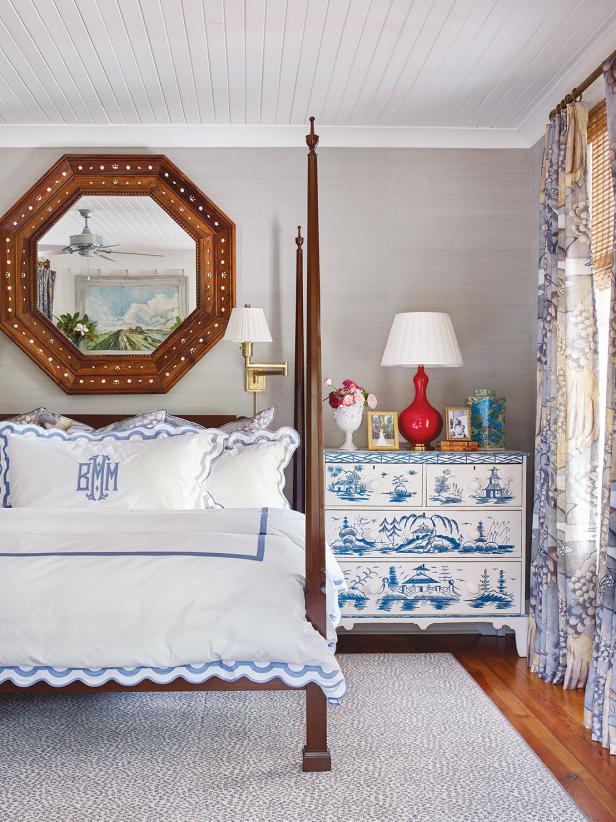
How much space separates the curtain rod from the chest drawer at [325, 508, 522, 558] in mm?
1872

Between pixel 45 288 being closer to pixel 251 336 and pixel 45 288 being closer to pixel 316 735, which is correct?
pixel 251 336

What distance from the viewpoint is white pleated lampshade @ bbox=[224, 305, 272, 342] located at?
3.95 metres

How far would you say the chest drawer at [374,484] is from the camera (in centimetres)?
375

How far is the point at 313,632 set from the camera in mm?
2336

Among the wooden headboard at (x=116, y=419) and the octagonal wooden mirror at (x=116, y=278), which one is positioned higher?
the octagonal wooden mirror at (x=116, y=278)

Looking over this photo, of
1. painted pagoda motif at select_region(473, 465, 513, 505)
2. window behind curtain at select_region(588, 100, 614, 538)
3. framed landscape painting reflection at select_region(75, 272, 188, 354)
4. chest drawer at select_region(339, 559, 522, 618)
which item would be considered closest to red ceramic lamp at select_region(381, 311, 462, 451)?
painted pagoda motif at select_region(473, 465, 513, 505)

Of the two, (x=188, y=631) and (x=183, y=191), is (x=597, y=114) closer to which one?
(x=183, y=191)

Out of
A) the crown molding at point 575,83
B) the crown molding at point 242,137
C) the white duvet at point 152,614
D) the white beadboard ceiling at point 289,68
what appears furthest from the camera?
the crown molding at point 242,137

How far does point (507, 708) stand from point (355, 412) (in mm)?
1576

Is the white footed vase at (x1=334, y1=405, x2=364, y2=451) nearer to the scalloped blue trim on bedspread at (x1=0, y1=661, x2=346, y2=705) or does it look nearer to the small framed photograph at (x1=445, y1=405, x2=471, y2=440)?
the small framed photograph at (x1=445, y1=405, x2=471, y2=440)

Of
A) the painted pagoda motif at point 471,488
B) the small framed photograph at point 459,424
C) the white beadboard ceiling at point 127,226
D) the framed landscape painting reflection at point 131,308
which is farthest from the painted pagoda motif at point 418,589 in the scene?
the white beadboard ceiling at point 127,226

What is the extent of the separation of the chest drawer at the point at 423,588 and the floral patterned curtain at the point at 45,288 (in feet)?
6.83

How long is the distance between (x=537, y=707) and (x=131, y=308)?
9.10 feet

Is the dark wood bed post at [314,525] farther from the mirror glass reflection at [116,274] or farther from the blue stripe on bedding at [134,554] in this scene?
the mirror glass reflection at [116,274]
